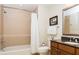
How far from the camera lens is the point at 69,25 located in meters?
2.69

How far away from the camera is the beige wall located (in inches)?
116

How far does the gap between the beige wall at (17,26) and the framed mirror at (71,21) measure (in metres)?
0.90

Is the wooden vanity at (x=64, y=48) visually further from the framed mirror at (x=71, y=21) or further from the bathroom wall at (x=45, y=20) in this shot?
the framed mirror at (x=71, y=21)

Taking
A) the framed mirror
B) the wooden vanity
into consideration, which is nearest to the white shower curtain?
the wooden vanity

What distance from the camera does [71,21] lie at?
8.57ft

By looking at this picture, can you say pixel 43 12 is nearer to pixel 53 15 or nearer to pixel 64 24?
Answer: pixel 53 15

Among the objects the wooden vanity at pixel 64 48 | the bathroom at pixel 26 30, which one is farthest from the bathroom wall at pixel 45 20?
the wooden vanity at pixel 64 48

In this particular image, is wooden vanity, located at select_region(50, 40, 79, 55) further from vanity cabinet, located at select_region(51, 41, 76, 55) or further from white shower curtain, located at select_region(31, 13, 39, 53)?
white shower curtain, located at select_region(31, 13, 39, 53)

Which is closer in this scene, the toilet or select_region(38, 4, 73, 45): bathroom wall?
the toilet

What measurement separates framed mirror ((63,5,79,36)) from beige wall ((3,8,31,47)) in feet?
2.94

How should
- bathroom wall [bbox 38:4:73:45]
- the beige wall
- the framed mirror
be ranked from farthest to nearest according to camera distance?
the beige wall, bathroom wall [bbox 38:4:73:45], the framed mirror

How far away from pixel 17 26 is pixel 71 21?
4.28 feet

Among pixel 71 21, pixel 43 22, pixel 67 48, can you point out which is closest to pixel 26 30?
pixel 43 22
